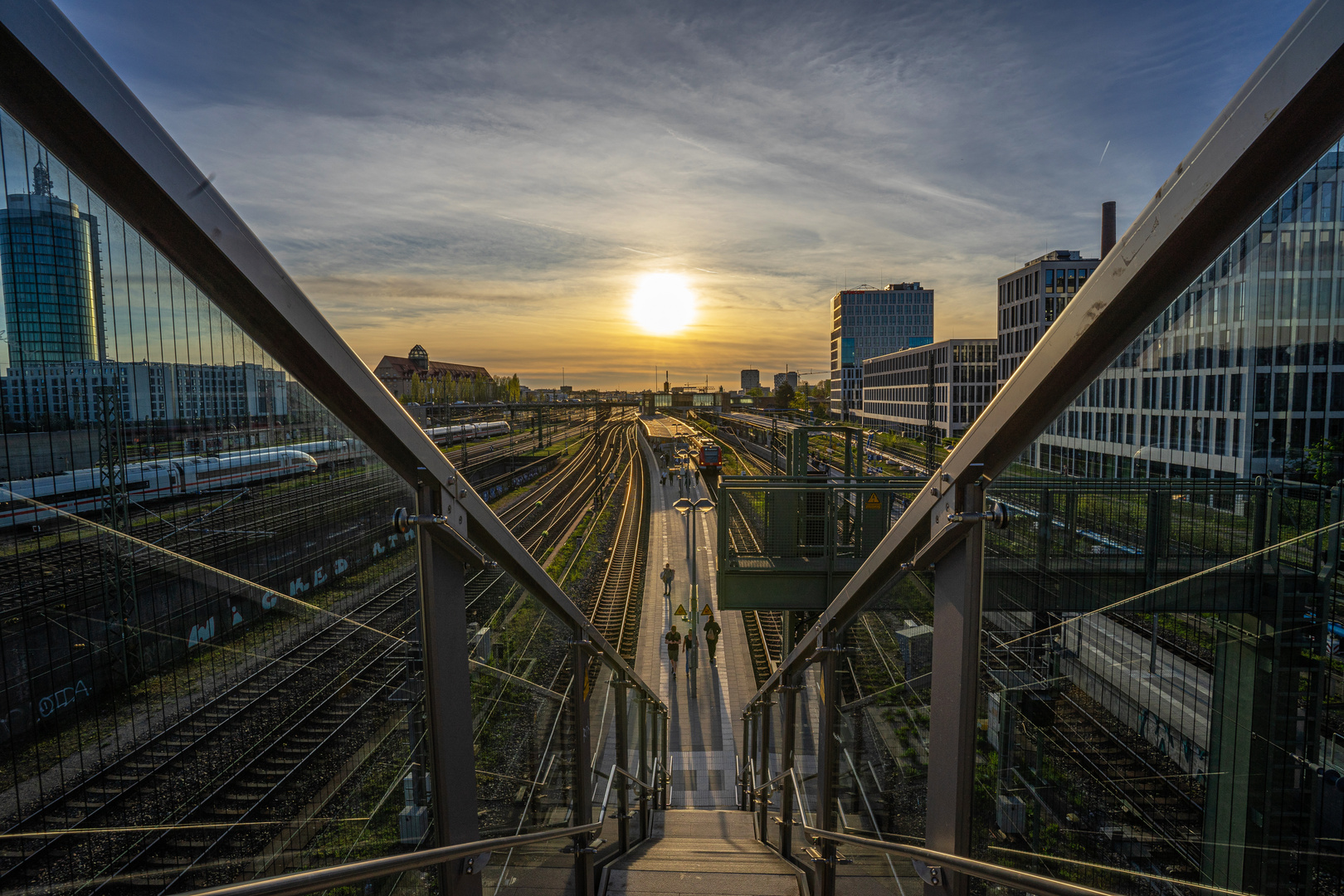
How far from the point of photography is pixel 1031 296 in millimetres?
39062

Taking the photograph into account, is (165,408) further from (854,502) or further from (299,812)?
(854,502)

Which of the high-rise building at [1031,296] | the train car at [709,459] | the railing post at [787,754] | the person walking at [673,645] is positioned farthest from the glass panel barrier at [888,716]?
the high-rise building at [1031,296]

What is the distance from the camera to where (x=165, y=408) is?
3.63ft

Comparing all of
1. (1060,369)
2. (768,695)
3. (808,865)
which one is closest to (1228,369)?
(1060,369)

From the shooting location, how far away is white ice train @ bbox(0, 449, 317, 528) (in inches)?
35.9

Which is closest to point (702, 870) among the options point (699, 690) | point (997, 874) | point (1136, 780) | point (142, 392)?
point (1136, 780)

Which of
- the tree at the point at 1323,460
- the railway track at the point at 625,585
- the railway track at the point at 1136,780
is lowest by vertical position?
the railway track at the point at 625,585

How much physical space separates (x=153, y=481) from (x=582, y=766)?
10.2 ft

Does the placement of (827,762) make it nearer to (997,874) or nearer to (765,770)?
(997,874)

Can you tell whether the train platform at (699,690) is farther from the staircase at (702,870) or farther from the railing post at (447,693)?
the railing post at (447,693)

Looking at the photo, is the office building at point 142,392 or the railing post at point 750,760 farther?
the railing post at point 750,760

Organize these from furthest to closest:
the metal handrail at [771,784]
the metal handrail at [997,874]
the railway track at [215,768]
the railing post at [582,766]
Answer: the metal handrail at [771,784]
the railing post at [582,766]
the metal handrail at [997,874]
the railway track at [215,768]

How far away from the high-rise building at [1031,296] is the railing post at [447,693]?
39.1 metres

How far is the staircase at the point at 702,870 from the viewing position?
374cm
